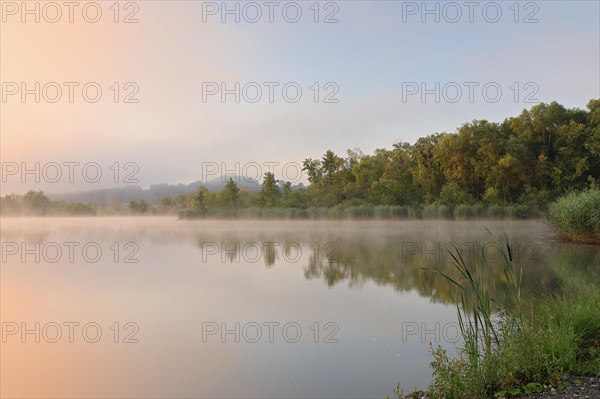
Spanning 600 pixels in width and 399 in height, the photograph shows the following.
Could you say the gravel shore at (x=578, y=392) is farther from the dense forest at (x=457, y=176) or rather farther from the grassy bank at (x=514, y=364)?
the dense forest at (x=457, y=176)

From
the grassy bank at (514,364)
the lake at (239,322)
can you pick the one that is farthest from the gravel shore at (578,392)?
the lake at (239,322)

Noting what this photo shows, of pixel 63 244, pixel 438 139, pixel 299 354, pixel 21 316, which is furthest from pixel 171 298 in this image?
pixel 438 139

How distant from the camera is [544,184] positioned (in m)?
32.5

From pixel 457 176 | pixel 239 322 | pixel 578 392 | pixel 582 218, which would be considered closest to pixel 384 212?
pixel 457 176

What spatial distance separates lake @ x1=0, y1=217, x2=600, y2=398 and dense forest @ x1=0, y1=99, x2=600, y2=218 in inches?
726

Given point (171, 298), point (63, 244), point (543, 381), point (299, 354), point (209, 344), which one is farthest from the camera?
point (63, 244)

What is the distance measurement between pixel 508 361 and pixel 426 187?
3441 centimetres

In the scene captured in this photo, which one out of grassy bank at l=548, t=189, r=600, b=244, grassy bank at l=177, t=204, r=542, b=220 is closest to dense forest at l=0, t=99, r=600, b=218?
grassy bank at l=177, t=204, r=542, b=220

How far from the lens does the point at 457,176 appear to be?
114ft

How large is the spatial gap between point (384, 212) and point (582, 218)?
19256mm

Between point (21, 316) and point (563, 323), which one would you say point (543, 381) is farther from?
point (21, 316)

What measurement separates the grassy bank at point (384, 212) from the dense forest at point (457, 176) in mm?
76

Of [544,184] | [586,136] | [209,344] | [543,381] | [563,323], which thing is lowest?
[209,344]

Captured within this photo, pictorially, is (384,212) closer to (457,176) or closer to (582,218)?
(457,176)
